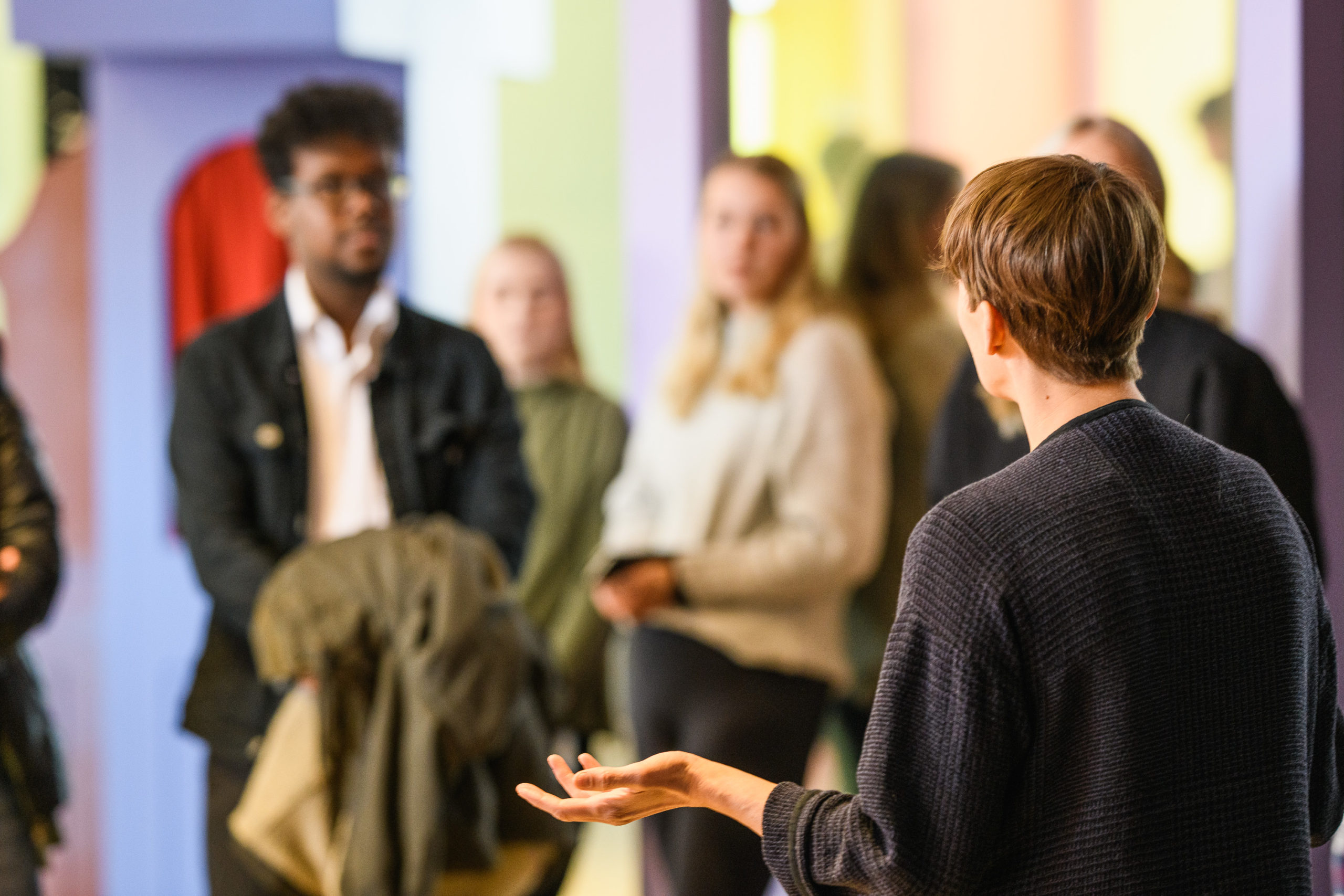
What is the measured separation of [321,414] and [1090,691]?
6.62 feet

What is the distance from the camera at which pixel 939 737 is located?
1.12 m

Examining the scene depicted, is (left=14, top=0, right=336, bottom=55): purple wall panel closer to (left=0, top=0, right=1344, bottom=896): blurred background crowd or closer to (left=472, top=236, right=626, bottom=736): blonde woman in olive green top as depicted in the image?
(left=0, top=0, right=1344, bottom=896): blurred background crowd

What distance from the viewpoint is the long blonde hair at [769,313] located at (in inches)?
118

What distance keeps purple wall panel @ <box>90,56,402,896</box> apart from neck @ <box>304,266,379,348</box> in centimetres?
115

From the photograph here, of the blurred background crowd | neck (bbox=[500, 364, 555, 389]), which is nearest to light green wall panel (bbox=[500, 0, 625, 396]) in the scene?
the blurred background crowd

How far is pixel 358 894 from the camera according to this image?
92.6 inches

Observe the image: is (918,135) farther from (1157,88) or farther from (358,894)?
(358,894)

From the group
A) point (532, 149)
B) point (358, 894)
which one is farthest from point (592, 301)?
point (358, 894)

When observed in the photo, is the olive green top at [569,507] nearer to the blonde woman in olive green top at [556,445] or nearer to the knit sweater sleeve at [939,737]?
the blonde woman in olive green top at [556,445]

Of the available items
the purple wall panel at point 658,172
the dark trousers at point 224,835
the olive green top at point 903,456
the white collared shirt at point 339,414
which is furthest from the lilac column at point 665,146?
the dark trousers at point 224,835

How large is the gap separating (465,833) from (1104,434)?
5.52 ft

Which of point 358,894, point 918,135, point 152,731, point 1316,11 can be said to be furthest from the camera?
point 918,135

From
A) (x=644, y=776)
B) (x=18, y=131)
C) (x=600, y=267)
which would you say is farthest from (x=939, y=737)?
(x=18, y=131)

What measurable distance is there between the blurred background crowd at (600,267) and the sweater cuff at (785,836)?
160 cm
